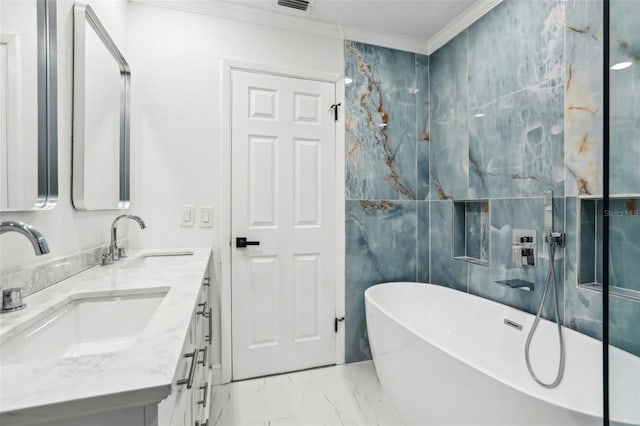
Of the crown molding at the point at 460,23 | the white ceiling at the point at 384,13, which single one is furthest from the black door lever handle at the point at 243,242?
the crown molding at the point at 460,23

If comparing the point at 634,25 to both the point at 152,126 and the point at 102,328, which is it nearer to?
the point at 102,328

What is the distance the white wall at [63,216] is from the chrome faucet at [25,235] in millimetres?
125

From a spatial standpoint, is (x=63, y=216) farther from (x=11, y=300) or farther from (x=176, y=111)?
(x=176, y=111)

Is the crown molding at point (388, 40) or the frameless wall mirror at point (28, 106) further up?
the crown molding at point (388, 40)

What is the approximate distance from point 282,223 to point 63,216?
1.26 meters

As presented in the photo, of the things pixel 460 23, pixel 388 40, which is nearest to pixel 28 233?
pixel 388 40

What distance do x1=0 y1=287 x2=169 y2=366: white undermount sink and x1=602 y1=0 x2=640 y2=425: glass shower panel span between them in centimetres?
120

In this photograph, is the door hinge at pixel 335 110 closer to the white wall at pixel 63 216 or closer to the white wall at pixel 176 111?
the white wall at pixel 176 111

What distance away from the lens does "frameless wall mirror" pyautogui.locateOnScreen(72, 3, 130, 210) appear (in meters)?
1.32

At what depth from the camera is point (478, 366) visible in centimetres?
116

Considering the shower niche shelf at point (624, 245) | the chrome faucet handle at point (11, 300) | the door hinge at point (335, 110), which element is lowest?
the chrome faucet handle at point (11, 300)

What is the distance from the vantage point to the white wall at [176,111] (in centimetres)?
200

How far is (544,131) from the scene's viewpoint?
1.69 m

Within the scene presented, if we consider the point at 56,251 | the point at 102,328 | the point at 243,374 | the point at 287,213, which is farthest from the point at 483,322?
the point at 56,251
